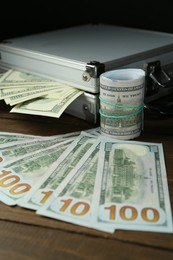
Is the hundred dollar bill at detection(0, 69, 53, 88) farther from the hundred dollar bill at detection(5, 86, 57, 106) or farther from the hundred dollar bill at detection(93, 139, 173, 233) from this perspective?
the hundred dollar bill at detection(93, 139, 173, 233)

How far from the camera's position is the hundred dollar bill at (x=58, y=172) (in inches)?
24.3

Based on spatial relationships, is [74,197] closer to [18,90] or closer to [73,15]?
[18,90]

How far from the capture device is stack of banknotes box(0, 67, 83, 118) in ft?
2.78

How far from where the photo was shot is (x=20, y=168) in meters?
0.71

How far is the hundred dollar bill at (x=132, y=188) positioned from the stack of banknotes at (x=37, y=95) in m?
0.13

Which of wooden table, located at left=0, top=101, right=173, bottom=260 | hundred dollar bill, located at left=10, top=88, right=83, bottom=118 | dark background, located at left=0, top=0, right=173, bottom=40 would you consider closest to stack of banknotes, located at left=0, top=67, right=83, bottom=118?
hundred dollar bill, located at left=10, top=88, right=83, bottom=118

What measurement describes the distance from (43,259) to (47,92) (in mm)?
465

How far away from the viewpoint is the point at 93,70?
0.84 metres

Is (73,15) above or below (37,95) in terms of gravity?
above

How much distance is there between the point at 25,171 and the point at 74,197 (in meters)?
0.12

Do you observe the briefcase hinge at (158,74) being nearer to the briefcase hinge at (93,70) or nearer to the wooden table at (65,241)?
the briefcase hinge at (93,70)

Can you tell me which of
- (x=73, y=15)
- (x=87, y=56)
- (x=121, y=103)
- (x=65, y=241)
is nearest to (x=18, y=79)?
(x=87, y=56)

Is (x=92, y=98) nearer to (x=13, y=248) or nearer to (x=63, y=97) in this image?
(x=63, y=97)

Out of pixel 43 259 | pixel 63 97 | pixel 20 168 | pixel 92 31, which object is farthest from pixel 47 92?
pixel 43 259
